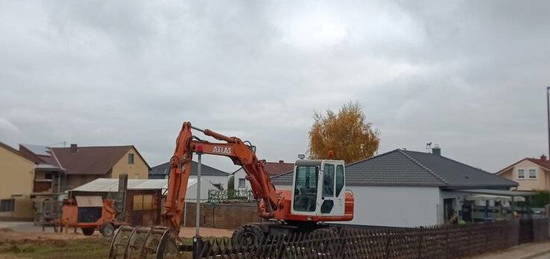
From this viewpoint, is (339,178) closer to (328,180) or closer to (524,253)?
(328,180)

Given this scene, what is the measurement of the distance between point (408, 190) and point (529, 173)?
1785 inches

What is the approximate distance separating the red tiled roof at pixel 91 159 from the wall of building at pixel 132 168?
1.61 feet

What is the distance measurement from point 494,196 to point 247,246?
83.8 ft

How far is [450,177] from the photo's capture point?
36.4m

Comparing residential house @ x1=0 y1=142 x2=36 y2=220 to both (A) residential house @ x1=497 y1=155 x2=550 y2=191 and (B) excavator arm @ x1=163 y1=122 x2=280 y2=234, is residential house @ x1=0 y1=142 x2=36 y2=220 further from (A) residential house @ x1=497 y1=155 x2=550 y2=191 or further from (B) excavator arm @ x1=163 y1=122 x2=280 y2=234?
(A) residential house @ x1=497 y1=155 x2=550 y2=191

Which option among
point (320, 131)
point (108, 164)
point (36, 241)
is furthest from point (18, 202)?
point (320, 131)

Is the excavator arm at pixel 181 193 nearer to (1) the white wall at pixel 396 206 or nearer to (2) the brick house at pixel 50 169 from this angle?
(1) the white wall at pixel 396 206

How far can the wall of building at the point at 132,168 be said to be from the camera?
207 feet

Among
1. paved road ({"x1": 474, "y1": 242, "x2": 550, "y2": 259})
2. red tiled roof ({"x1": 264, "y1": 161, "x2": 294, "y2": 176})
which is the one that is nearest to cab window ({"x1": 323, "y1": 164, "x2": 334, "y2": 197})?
paved road ({"x1": 474, "y1": 242, "x2": 550, "y2": 259})

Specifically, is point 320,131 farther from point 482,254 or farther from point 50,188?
point 482,254

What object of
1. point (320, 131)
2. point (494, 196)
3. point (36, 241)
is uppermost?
point (320, 131)

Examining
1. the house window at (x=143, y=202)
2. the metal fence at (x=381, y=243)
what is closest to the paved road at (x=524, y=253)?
the metal fence at (x=381, y=243)

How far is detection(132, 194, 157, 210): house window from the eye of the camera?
34344mm

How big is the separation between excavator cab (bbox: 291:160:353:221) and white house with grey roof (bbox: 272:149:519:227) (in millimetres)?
14497
